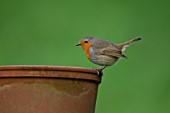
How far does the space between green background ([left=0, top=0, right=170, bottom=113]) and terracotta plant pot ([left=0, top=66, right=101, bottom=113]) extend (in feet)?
9.93

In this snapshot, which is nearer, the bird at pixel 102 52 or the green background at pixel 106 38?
the bird at pixel 102 52

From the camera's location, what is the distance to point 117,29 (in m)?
9.85

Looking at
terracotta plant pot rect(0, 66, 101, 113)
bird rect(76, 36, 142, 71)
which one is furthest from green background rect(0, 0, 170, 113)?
terracotta plant pot rect(0, 66, 101, 113)

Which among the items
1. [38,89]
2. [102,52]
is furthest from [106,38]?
[38,89]

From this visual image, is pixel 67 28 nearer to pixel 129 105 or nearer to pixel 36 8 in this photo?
pixel 36 8

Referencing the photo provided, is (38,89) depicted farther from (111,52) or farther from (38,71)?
(111,52)

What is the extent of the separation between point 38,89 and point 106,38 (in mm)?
4629

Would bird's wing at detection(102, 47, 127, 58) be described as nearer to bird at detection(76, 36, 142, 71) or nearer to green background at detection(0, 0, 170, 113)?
bird at detection(76, 36, 142, 71)

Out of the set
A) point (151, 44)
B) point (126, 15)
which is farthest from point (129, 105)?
point (126, 15)

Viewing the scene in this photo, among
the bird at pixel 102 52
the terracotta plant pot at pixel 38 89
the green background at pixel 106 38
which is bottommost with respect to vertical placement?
the green background at pixel 106 38

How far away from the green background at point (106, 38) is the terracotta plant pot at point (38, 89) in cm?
303

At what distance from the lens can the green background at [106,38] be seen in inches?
336

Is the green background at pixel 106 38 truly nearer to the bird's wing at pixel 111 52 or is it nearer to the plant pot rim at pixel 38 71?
the bird's wing at pixel 111 52

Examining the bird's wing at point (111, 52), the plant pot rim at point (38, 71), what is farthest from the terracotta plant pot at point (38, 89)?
the bird's wing at point (111, 52)
